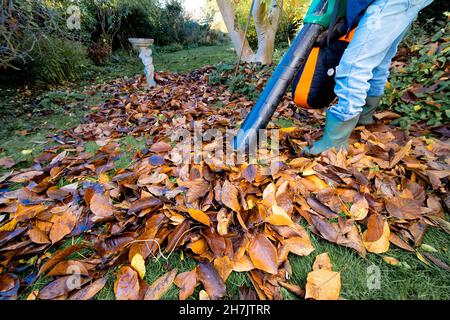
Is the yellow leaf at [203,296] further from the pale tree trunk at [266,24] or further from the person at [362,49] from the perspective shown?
the pale tree trunk at [266,24]

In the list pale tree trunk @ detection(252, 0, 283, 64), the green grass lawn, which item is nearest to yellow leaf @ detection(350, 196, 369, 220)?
the green grass lawn

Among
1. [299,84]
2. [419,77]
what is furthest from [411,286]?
[419,77]

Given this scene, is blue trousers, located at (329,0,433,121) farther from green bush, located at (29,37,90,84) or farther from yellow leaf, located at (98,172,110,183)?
green bush, located at (29,37,90,84)

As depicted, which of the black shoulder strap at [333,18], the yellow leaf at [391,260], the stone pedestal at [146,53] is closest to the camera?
the yellow leaf at [391,260]

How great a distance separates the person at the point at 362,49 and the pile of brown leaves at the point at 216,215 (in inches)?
7.4

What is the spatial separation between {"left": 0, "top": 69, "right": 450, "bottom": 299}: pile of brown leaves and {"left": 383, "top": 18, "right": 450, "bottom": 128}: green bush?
340mm

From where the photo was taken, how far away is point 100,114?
9.13 ft

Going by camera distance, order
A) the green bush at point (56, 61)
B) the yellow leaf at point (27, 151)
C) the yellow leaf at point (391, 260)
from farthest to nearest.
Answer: the green bush at point (56, 61) → the yellow leaf at point (27, 151) → the yellow leaf at point (391, 260)

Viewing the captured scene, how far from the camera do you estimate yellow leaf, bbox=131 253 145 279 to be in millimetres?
823

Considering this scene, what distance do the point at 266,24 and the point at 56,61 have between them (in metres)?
4.12

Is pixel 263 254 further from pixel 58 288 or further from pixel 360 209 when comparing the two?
pixel 58 288

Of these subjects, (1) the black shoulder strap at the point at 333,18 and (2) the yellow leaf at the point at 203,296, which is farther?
(1) the black shoulder strap at the point at 333,18

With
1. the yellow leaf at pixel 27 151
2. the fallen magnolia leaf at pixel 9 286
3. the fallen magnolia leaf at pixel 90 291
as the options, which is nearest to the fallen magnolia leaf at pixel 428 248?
the fallen magnolia leaf at pixel 90 291

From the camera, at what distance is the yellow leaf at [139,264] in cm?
82
